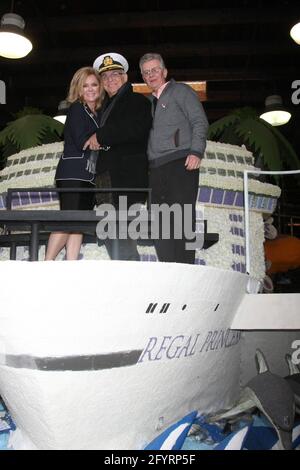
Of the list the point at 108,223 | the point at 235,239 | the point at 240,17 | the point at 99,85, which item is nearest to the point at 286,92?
the point at 240,17

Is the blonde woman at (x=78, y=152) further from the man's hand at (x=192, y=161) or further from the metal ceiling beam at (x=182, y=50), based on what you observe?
the metal ceiling beam at (x=182, y=50)

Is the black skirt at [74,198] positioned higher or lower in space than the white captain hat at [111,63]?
lower

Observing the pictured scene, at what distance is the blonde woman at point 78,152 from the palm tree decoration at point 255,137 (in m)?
2.42

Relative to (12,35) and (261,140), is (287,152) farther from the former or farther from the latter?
(12,35)

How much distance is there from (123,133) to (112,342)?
108 cm

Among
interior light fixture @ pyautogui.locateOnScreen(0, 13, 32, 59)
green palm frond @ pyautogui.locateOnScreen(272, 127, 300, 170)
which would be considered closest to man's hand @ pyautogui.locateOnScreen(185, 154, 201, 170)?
green palm frond @ pyautogui.locateOnScreen(272, 127, 300, 170)

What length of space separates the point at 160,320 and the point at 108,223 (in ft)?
1.63

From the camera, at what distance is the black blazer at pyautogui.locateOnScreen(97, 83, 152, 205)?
235 centimetres

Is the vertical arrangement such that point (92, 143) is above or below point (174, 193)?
above

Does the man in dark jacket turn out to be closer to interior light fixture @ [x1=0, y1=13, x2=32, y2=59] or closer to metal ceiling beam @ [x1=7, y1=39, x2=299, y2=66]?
interior light fixture @ [x1=0, y1=13, x2=32, y2=59]

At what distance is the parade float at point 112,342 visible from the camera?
173 centimetres

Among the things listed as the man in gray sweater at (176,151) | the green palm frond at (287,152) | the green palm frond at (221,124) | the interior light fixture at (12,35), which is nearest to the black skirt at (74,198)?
the man in gray sweater at (176,151)

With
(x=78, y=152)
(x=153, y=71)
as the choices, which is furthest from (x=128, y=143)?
(x=153, y=71)

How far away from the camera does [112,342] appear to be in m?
1.81
